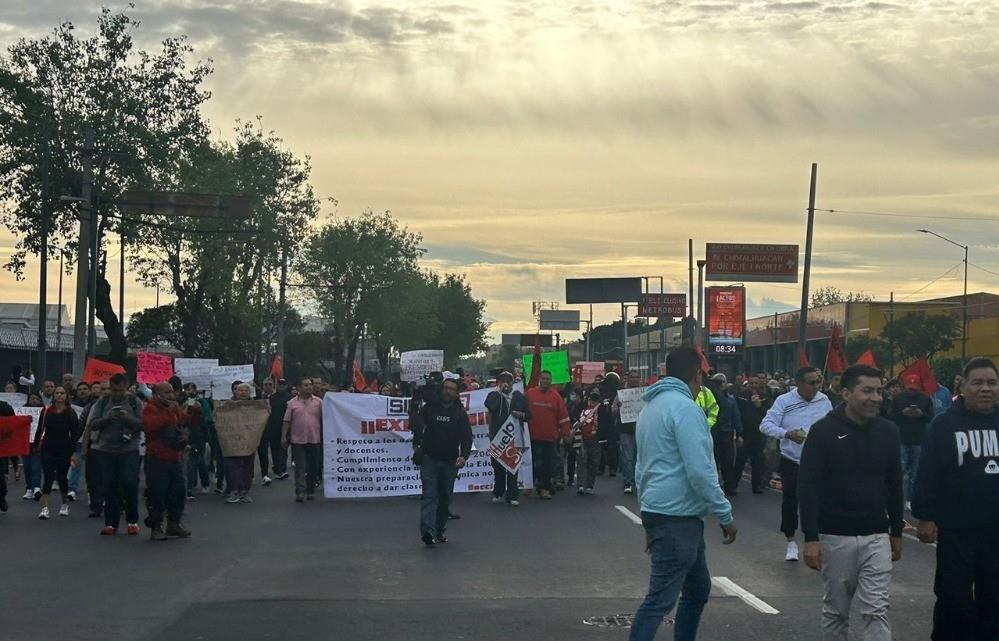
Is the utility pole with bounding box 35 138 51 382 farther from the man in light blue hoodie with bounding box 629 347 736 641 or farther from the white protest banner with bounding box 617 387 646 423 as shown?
the man in light blue hoodie with bounding box 629 347 736 641

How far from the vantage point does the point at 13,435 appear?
18703mm

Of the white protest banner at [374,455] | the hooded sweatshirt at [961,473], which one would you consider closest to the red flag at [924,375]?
the white protest banner at [374,455]

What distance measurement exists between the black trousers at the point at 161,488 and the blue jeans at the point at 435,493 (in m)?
2.67

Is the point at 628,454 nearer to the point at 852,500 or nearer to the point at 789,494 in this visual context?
the point at 789,494

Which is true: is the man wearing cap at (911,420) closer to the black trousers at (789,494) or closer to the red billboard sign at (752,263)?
the black trousers at (789,494)

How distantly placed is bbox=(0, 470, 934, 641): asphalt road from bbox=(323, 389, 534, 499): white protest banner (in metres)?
2.70

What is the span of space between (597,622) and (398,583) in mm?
2498

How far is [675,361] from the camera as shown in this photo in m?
7.78

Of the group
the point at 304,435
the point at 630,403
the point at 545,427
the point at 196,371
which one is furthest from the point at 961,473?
the point at 196,371

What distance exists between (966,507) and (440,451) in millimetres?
8148

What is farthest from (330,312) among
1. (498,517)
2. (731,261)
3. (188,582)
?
(188,582)

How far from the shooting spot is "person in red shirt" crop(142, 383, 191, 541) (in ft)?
50.2

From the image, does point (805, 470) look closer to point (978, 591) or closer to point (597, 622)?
point (978, 591)

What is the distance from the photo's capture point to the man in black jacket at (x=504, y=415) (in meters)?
20.5
